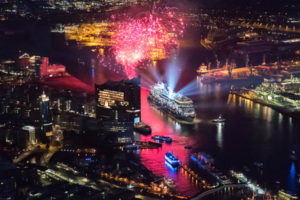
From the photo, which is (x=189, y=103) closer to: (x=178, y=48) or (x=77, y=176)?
(x=77, y=176)

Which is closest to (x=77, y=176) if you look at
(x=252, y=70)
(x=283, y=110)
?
(x=283, y=110)

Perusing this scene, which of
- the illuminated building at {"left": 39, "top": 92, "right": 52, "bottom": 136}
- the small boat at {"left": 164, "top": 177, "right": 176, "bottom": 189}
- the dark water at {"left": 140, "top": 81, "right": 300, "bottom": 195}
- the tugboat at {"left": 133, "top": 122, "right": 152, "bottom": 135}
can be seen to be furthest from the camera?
the tugboat at {"left": 133, "top": 122, "right": 152, "bottom": 135}

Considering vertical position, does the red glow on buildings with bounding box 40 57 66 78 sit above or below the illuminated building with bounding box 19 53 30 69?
A: below

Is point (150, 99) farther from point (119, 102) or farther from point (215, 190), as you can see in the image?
point (215, 190)

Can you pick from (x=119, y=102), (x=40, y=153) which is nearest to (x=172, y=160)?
(x=119, y=102)

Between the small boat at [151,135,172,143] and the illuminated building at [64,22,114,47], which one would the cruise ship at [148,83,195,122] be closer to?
the small boat at [151,135,172,143]

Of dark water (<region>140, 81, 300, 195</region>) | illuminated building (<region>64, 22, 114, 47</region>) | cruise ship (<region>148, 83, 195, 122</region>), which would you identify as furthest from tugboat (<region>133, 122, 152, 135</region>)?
illuminated building (<region>64, 22, 114, 47</region>)
